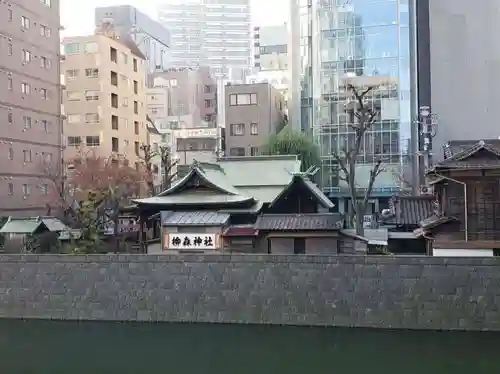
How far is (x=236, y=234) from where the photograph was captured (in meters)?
16.2

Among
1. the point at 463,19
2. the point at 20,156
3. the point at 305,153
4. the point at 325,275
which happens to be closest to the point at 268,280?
the point at 325,275

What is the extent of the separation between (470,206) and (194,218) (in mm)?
7460

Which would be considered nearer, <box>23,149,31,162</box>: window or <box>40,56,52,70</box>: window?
<box>23,149,31,162</box>: window

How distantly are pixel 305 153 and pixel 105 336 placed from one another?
1800cm

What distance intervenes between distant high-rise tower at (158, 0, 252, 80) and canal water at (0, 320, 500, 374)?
86.5 metres

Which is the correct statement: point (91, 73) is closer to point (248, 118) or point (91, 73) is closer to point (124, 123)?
point (124, 123)

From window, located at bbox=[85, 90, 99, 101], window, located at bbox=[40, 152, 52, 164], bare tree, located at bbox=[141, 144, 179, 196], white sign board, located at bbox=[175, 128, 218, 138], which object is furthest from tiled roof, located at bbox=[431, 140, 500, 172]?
white sign board, located at bbox=[175, 128, 218, 138]

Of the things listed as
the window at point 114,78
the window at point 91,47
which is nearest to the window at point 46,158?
the window at point 114,78

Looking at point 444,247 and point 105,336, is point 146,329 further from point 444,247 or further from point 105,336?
point 444,247

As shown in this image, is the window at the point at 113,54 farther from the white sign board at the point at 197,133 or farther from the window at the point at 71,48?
the white sign board at the point at 197,133

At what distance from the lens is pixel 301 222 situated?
1595cm

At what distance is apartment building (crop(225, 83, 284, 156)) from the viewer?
37.1m

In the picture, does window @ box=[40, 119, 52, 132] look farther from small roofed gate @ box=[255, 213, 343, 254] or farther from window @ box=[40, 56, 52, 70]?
small roofed gate @ box=[255, 213, 343, 254]

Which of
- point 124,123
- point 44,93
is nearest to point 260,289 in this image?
point 44,93
